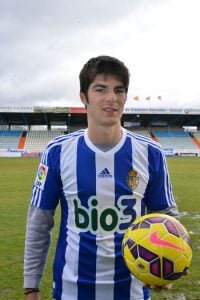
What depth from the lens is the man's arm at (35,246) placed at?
2.42 meters

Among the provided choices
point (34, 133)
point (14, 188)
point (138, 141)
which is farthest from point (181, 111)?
point (138, 141)

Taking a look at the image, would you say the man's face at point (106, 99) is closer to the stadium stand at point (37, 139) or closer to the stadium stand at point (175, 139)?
the stadium stand at point (37, 139)

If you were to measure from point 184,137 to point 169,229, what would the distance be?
61.6 meters

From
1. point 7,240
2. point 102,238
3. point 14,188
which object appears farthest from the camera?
point 14,188

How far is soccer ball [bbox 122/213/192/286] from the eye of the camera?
2.09 m

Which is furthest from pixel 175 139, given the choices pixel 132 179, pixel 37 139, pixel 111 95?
pixel 111 95

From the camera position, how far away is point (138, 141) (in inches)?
96.4

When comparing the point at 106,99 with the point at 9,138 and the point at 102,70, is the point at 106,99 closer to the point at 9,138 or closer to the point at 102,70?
the point at 102,70

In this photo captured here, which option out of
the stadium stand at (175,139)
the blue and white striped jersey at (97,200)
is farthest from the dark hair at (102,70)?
the stadium stand at (175,139)

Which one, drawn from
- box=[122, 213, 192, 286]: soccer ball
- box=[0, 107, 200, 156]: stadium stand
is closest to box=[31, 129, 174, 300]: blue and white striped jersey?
box=[122, 213, 192, 286]: soccer ball

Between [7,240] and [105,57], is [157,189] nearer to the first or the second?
[105,57]

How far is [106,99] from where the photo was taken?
87.9 inches

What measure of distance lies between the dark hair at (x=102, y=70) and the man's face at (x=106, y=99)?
2cm

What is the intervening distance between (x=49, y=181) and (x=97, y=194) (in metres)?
0.31
